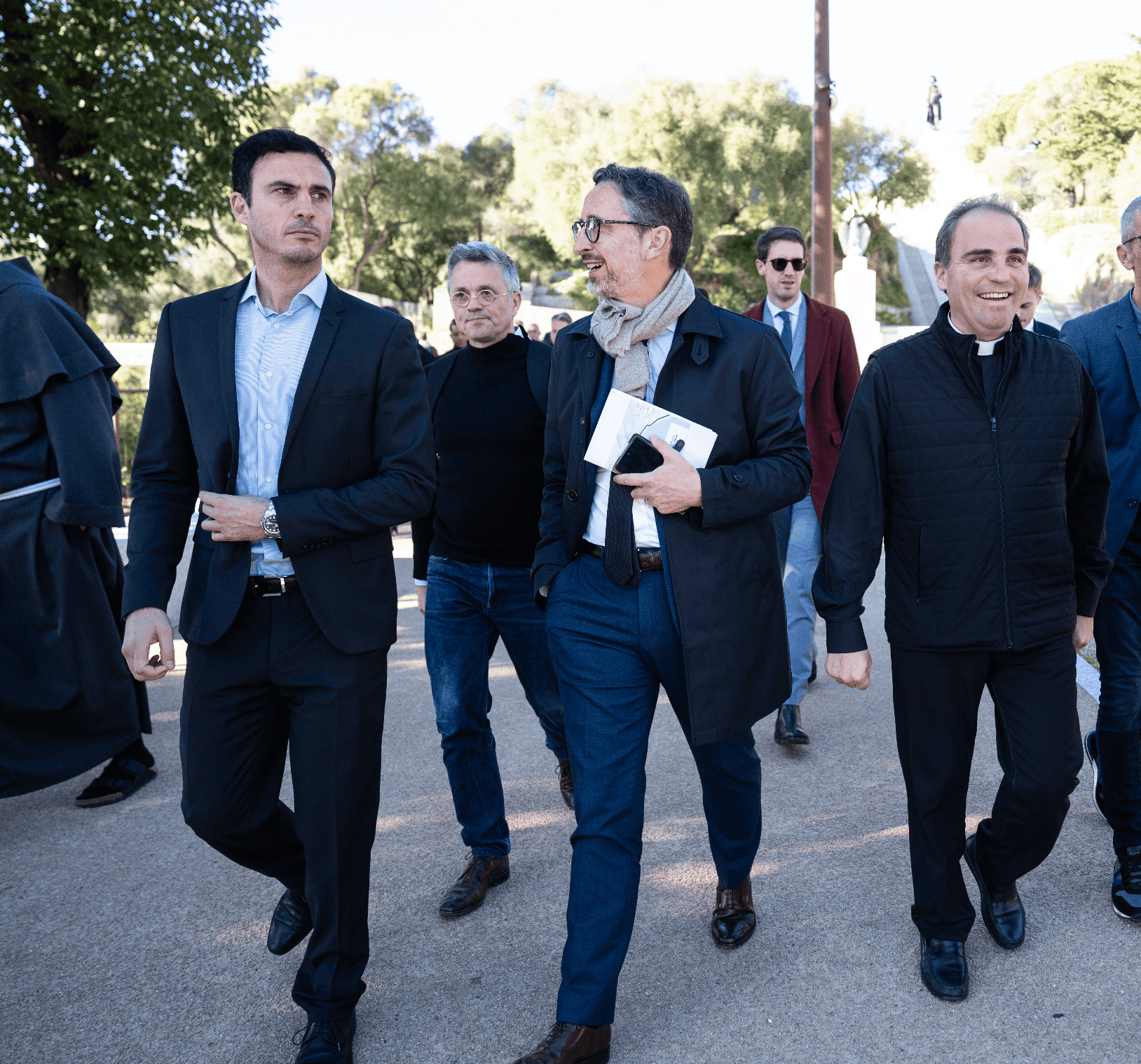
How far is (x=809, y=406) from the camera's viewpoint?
5.53m

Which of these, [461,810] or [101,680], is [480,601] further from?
[101,680]

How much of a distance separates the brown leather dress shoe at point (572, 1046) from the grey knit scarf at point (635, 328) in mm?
1627

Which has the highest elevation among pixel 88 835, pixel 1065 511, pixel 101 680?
pixel 1065 511

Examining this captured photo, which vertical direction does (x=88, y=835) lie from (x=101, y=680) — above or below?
below

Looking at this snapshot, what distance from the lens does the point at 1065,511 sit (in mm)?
3062

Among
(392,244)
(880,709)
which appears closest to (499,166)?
(392,244)

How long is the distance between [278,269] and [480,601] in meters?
1.42

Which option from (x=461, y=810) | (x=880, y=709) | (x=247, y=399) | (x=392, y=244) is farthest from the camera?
(x=392, y=244)

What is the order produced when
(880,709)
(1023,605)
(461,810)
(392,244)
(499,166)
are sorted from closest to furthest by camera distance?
(1023,605) → (461,810) → (880,709) → (392,244) → (499,166)

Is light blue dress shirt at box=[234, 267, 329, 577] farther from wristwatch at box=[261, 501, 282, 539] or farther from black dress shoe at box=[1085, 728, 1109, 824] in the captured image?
black dress shoe at box=[1085, 728, 1109, 824]

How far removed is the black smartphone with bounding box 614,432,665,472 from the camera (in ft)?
9.16

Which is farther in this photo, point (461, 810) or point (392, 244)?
point (392, 244)

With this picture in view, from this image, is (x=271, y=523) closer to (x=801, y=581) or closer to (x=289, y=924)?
(x=289, y=924)

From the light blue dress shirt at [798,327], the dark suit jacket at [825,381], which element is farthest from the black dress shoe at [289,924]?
the light blue dress shirt at [798,327]
